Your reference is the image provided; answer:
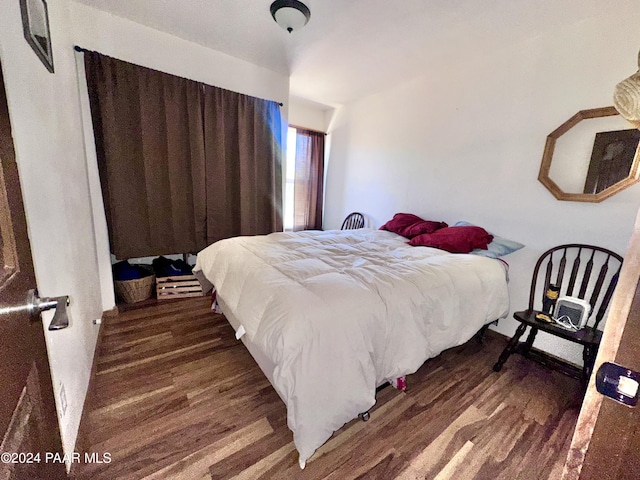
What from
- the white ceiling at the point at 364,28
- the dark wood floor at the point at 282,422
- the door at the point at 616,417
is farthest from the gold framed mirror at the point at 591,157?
the door at the point at 616,417

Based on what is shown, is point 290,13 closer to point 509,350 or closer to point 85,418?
point 85,418

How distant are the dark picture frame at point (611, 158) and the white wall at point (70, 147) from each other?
302 centimetres

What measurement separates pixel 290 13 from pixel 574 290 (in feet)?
9.68

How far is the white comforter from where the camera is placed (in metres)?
1.13

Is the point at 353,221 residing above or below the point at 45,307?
below

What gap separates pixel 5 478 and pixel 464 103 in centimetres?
335

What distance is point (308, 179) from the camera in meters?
4.18

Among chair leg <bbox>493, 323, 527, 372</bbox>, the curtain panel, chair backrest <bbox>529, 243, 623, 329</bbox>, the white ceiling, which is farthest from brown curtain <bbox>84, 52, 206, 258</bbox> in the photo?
chair backrest <bbox>529, 243, 623, 329</bbox>

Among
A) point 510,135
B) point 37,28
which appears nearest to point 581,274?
point 510,135

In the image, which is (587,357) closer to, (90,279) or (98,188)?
(90,279)

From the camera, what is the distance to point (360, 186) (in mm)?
3777

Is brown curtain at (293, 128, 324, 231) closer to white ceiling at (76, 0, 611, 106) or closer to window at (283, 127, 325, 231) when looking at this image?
window at (283, 127, 325, 231)

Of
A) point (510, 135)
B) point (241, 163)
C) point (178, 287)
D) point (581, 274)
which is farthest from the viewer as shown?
point (241, 163)

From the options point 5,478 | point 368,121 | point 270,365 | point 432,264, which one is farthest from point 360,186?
point 5,478
